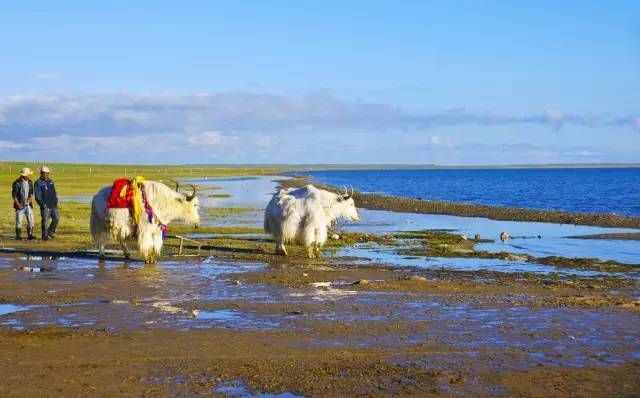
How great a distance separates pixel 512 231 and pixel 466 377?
19829 millimetres

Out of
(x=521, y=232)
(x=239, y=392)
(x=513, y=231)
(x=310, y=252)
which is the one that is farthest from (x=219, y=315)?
(x=513, y=231)

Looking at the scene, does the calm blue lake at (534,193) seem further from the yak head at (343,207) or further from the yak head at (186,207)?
the yak head at (186,207)

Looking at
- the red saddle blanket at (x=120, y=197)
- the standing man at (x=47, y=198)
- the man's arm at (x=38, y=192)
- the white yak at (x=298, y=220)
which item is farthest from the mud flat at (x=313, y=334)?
the man's arm at (x=38, y=192)

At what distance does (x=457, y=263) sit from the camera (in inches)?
638

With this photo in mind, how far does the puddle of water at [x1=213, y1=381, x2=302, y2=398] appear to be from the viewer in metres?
6.68

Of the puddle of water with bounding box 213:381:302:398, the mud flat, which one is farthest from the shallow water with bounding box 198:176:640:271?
the puddle of water with bounding box 213:381:302:398

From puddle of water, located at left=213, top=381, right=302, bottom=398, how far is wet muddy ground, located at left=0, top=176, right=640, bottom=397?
0.03 metres

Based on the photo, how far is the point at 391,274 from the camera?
14.1 m

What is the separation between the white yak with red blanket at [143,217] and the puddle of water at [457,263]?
12.1ft

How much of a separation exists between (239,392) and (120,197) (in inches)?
362

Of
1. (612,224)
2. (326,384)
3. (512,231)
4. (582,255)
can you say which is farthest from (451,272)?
(612,224)

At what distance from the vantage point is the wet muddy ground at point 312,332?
7039 millimetres

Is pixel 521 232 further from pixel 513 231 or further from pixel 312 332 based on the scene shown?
pixel 312 332

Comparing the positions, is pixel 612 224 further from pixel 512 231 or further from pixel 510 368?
pixel 510 368
